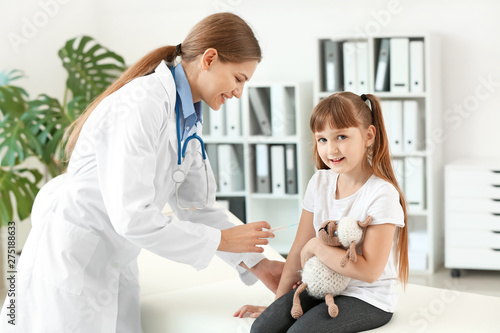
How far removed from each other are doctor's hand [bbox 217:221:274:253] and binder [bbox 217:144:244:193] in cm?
246

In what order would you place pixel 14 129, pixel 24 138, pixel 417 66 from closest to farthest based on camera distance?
pixel 14 129 → pixel 24 138 → pixel 417 66

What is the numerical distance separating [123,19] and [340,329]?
3.52 metres

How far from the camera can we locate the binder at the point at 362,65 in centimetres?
363

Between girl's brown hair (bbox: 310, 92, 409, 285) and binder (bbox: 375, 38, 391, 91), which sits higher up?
binder (bbox: 375, 38, 391, 91)

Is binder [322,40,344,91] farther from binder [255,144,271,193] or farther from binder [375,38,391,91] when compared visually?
binder [255,144,271,193]

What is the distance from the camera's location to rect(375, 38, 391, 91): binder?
3.59 metres

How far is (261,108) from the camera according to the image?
3848 millimetres

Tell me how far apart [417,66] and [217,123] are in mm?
1278

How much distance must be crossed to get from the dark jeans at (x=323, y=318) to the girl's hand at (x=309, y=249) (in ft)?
0.35

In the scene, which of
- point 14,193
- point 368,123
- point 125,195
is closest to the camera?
point 125,195

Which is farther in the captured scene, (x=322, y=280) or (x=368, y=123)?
(x=368, y=123)

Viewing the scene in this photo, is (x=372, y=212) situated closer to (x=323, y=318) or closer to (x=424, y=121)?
(x=323, y=318)

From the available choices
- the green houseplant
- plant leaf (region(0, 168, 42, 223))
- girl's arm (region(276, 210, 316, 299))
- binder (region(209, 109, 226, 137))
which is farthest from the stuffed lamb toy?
binder (region(209, 109, 226, 137))

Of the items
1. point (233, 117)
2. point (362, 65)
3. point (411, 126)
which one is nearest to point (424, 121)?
point (411, 126)
